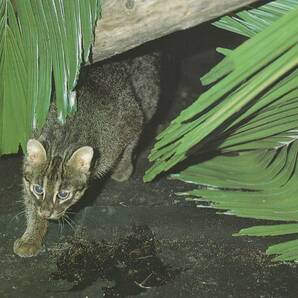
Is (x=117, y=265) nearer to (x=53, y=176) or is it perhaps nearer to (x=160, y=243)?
(x=160, y=243)

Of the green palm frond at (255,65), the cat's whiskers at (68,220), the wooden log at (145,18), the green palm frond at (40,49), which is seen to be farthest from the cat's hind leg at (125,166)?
the green palm frond at (255,65)

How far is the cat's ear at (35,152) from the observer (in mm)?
3006

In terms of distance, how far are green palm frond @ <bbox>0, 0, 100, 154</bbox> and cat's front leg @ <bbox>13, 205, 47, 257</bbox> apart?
108 centimetres

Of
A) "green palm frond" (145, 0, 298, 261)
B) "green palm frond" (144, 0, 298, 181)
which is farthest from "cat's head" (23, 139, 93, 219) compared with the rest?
"green palm frond" (144, 0, 298, 181)

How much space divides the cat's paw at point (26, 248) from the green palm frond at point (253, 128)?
0.94 m

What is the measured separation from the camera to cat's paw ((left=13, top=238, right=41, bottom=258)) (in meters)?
3.14

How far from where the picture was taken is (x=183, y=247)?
10.8 ft

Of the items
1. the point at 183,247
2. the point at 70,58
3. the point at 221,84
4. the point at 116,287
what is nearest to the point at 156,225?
the point at 183,247

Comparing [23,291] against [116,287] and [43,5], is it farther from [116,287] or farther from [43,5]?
[43,5]

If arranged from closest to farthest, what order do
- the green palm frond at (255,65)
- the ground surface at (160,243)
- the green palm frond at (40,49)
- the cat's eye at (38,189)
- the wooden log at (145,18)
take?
the green palm frond at (255,65) → the green palm frond at (40,49) → the wooden log at (145,18) → the ground surface at (160,243) → the cat's eye at (38,189)

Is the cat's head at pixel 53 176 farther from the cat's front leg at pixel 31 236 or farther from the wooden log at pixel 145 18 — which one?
the wooden log at pixel 145 18

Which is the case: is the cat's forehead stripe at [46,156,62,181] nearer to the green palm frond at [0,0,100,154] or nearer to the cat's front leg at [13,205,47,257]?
the cat's front leg at [13,205,47,257]

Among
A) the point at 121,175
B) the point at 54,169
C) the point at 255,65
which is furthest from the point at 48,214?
the point at 255,65

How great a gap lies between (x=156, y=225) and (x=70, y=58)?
1576 millimetres
